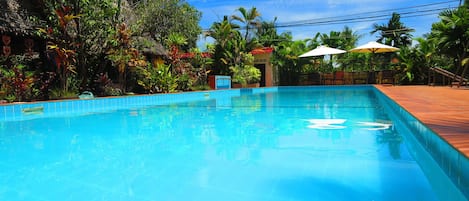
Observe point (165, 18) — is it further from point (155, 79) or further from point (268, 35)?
point (268, 35)

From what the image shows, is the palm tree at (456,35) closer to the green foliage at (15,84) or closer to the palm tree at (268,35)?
the green foliage at (15,84)

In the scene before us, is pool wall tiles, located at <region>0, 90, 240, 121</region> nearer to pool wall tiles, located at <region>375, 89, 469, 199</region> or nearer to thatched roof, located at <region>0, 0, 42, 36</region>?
thatched roof, located at <region>0, 0, 42, 36</region>

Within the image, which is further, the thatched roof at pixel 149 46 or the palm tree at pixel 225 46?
the palm tree at pixel 225 46

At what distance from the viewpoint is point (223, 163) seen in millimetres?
3410

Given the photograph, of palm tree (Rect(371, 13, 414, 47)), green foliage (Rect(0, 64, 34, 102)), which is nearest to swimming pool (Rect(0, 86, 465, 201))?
green foliage (Rect(0, 64, 34, 102))

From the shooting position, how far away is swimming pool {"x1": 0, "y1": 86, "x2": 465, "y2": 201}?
8.39ft

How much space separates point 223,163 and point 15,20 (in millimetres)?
10519

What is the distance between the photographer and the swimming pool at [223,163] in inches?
101

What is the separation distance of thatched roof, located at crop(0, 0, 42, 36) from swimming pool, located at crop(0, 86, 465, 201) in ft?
19.6

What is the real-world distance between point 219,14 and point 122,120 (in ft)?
62.1

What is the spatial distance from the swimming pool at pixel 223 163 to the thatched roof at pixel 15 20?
19.6 feet

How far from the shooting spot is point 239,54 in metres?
20.4

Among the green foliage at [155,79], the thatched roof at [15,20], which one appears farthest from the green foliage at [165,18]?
the thatched roof at [15,20]

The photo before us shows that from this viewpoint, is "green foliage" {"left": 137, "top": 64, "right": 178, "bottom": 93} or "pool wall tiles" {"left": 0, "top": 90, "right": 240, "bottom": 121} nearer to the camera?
"pool wall tiles" {"left": 0, "top": 90, "right": 240, "bottom": 121}
